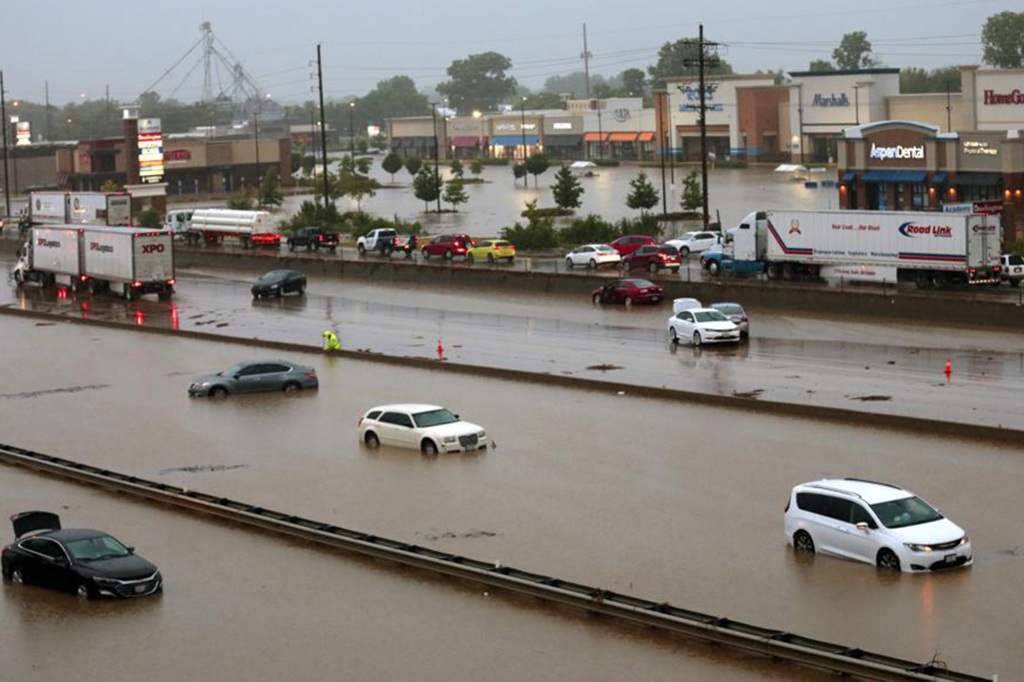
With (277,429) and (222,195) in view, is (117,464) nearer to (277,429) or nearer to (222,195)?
(277,429)

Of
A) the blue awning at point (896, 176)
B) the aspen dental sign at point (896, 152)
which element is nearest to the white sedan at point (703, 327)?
the blue awning at point (896, 176)

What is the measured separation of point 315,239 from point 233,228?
17.3 feet

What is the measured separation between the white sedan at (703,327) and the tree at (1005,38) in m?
158

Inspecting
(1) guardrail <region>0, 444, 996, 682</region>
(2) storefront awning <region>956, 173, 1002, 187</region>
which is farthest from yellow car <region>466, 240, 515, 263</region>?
(1) guardrail <region>0, 444, 996, 682</region>

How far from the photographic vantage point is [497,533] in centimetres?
2217

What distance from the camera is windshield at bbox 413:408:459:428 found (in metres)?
27.9

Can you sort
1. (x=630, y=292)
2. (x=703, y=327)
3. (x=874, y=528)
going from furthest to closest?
(x=630, y=292)
(x=703, y=327)
(x=874, y=528)

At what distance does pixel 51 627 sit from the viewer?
18.8 meters

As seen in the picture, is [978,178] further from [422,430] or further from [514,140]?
[514,140]

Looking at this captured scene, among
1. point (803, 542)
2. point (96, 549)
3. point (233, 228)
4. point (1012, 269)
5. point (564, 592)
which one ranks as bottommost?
point (564, 592)

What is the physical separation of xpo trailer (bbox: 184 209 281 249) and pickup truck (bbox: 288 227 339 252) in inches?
78.3

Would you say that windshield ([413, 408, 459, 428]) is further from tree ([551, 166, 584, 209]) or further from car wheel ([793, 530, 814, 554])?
tree ([551, 166, 584, 209])

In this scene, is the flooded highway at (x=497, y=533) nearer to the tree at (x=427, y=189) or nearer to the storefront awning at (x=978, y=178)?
the storefront awning at (x=978, y=178)

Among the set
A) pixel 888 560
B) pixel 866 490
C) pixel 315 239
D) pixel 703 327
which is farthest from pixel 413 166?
pixel 888 560
